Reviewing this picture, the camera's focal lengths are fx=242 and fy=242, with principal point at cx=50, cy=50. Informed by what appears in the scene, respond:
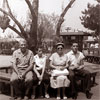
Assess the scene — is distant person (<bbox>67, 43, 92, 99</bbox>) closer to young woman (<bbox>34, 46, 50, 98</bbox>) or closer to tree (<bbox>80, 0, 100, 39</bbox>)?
young woman (<bbox>34, 46, 50, 98</bbox>)

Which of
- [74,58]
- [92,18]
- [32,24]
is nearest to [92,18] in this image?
[92,18]

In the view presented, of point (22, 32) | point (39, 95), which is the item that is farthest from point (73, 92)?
point (22, 32)

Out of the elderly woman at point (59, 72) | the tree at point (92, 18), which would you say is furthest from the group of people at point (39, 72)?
the tree at point (92, 18)

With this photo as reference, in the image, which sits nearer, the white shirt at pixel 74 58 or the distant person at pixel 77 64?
the distant person at pixel 77 64

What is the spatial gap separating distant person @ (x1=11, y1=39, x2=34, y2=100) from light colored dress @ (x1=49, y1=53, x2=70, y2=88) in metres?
0.55

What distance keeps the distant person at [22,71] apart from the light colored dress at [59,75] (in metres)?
0.55

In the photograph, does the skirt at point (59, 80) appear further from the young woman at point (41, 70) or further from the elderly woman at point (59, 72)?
the young woman at point (41, 70)

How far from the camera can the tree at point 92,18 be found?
67.2 feet

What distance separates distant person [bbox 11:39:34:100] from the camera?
222 inches

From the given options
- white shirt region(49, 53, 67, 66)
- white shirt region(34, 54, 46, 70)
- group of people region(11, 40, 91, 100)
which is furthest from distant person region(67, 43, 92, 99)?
white shirt region(34, 54, 46, 70)

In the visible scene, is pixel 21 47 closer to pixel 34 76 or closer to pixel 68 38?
pixel 34 76

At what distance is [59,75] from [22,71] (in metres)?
0.91

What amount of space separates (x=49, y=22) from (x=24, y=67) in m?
34.2

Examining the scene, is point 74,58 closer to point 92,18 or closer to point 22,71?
point 22,71
